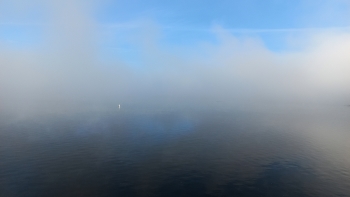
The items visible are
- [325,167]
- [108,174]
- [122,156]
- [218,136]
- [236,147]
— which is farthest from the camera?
[218,136]

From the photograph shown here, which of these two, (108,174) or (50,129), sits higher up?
(50,129)

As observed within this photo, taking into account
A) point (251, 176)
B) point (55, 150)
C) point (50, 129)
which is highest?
point (50, 129)

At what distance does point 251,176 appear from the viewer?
82.1m

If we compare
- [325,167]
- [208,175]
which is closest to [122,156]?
[208,175]

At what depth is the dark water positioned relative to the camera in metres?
72.9

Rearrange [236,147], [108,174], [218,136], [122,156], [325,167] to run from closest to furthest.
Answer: [108,174]
[325,167]
[122,156]
[236,147]
[218,136]

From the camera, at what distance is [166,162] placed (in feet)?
307

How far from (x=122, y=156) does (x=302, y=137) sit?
109944 millimetres

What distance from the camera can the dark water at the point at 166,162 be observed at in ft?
239

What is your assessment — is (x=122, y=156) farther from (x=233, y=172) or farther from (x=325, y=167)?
(x=325, y=167)

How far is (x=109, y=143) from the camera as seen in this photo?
11894cm

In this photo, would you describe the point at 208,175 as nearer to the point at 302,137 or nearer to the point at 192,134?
the point at 192,134

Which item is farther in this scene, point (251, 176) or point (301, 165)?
point (301, 165)

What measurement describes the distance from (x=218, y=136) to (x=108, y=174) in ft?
250
